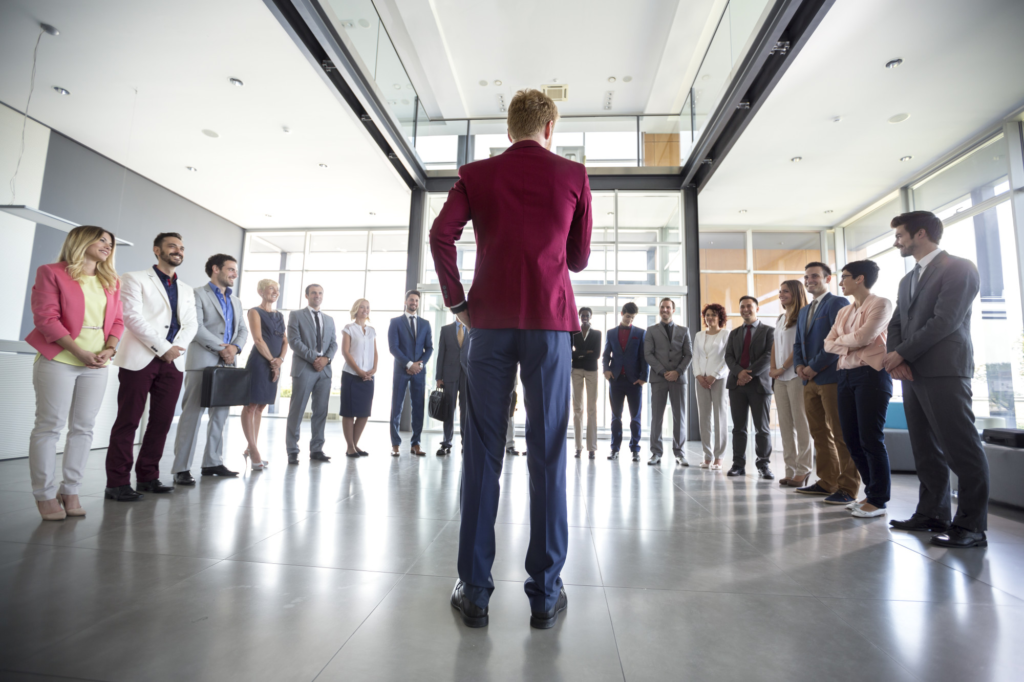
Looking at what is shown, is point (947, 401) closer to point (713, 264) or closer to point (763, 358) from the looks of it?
point (763, 358)

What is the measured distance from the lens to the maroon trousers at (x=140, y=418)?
2883 mm

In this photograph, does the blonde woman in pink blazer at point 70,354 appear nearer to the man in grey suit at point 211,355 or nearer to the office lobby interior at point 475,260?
the office lobby interior at point 475,260

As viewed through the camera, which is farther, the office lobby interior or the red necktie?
the red necktie

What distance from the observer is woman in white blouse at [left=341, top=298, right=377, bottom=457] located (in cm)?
493

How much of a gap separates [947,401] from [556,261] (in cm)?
242

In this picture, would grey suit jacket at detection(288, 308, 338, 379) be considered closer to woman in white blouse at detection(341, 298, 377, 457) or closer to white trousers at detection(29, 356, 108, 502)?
woman in white blouse at detection(341, 298, 377, 457)

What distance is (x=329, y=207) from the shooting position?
9.63 metres

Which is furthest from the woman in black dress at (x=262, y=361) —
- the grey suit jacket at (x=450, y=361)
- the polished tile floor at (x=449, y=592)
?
the grey suit jacket at (x=450, y=361)

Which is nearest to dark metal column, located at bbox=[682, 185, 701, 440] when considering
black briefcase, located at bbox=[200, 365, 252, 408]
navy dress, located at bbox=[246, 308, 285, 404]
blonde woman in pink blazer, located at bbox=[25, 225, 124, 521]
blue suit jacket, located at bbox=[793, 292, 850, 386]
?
blue suit jacket, located at bbox=[793, 292, 850, 386]

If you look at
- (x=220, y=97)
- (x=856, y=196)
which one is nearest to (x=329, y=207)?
(x=220, y=97)

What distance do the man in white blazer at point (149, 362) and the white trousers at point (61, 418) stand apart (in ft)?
0.91

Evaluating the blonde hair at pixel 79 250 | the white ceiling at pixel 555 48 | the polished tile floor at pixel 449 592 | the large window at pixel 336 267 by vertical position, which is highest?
the white ceiling at pixel 555 48

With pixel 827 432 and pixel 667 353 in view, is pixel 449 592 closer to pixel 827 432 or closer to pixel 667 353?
pixel 827 432

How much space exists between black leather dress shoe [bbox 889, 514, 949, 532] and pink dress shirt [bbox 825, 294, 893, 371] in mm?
878
